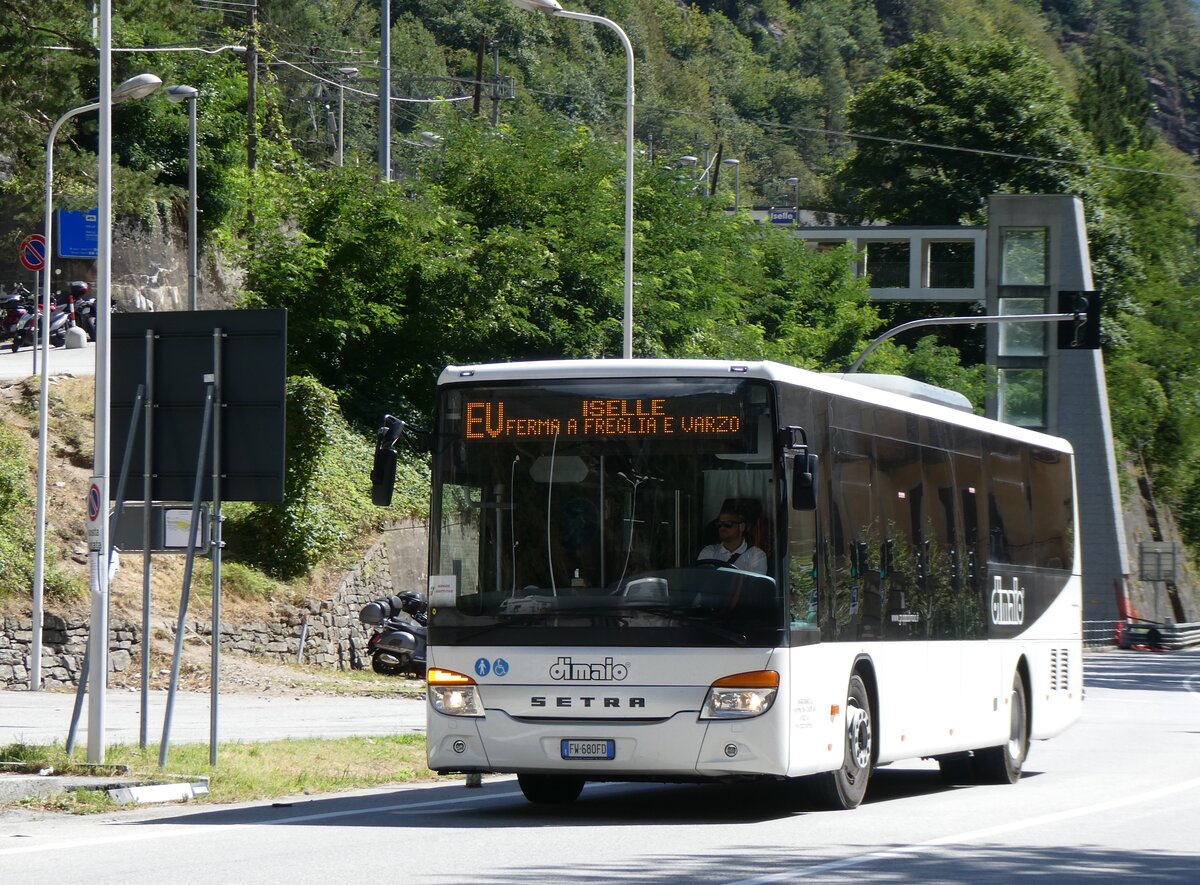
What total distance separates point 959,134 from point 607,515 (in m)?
67.1

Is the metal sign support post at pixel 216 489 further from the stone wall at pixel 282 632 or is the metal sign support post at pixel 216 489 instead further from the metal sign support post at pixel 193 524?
the stone wall at pixel 282 632

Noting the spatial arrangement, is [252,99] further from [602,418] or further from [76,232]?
[602,418]

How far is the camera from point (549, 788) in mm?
13992

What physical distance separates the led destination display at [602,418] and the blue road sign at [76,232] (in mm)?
38448

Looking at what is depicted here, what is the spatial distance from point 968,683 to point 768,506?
466 cm

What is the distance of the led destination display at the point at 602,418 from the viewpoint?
1266cm

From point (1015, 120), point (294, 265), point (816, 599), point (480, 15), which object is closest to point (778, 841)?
point (816, 599)

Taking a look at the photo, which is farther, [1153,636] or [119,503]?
[1153,636]

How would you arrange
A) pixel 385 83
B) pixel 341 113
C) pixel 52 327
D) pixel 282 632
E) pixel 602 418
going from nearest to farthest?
pixel 602 418 → pixel 282 632 → pixel 52 327 → pixel 385 83 → pixel 341 113

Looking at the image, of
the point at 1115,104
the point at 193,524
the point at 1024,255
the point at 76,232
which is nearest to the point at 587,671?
the point at 193,524

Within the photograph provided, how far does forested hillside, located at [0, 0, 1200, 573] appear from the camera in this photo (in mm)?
39688

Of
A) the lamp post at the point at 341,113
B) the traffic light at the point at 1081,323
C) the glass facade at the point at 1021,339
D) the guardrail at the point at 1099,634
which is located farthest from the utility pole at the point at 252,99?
the guardrail at the point at 1099,634

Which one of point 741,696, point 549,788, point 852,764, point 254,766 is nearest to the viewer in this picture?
point 741,696

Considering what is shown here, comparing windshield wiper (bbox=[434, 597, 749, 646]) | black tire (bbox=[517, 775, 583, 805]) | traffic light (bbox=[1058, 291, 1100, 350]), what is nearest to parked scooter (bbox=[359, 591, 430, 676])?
traffic light (bbox=[1058, 291, 1100, 350])
